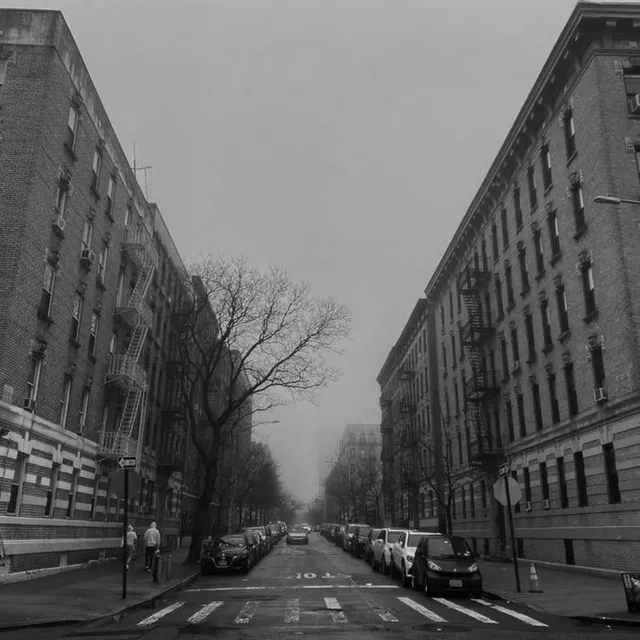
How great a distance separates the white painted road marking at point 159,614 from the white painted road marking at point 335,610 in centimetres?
354

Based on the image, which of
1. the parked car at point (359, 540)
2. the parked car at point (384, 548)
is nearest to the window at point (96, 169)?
the parked car at point (384, 548)

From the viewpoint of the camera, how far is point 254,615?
13.6 metres

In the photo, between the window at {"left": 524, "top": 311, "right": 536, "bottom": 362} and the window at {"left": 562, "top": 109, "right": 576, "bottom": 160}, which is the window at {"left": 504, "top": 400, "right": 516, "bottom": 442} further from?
the window at {"left": 562, "top": 109, "right": 576, "bottom": 160}

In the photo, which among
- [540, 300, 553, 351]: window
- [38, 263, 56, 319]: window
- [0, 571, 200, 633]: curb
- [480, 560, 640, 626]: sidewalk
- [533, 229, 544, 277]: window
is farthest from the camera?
[533, 229, 544, 277]: window

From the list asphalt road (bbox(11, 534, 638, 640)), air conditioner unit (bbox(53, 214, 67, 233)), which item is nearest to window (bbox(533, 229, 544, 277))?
asphalt road (bbox(11, 534, 638, 640))

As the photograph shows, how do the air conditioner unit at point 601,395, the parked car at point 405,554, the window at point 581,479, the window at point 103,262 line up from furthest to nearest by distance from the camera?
the window at point 103,262, the window at point 581,479, the air conditioner unit at point 601,395, the parked car at point 405,554

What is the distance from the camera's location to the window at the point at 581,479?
2444 cm

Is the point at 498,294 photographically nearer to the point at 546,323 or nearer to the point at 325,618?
the point at 546,323

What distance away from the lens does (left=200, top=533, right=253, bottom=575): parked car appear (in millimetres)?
24828

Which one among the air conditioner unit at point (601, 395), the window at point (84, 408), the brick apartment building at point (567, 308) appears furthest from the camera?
the window at point (84, 408)

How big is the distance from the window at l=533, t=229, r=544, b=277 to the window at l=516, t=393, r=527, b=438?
21.3 feet

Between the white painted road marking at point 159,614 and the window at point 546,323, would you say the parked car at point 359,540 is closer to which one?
the window at point 546,323

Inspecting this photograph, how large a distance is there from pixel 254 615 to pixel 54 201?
53.1 ft

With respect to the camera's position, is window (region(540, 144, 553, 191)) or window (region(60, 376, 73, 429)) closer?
window (region(60, 376, 73, 429))
